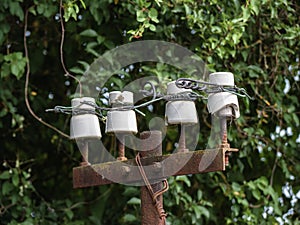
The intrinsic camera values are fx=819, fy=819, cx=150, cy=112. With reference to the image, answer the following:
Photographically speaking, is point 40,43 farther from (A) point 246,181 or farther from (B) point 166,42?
(A) point 246,181

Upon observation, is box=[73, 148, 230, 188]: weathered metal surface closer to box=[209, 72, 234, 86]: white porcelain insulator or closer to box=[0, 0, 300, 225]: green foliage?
box=[209, 72, 234, 86]: white porcelain insulator

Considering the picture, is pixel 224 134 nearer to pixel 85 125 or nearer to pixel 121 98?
pixel 121 98

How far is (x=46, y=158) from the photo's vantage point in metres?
3.88

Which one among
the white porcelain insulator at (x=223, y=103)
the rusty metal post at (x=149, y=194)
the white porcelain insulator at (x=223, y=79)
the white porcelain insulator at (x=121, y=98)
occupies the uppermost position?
the white porcelain insulator at (x=223, y=79)

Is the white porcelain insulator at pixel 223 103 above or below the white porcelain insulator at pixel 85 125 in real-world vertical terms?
above

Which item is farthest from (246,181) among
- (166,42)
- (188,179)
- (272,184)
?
(166,42)

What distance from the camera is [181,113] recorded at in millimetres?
2254

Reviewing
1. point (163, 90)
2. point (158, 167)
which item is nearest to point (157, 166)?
point (158, 167)

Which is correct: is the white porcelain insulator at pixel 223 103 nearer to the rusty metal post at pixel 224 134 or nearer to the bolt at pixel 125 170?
the rusty metal post at pixel 224 134

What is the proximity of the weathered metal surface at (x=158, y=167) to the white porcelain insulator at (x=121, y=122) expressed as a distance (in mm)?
93

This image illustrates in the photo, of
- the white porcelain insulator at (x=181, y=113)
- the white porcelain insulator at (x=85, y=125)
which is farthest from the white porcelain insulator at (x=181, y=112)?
the white porcelain insulator at (x=85, y=125)

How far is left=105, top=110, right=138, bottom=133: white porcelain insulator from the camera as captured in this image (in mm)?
2314

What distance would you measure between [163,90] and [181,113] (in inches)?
31.7

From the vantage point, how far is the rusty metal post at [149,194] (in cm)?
225
